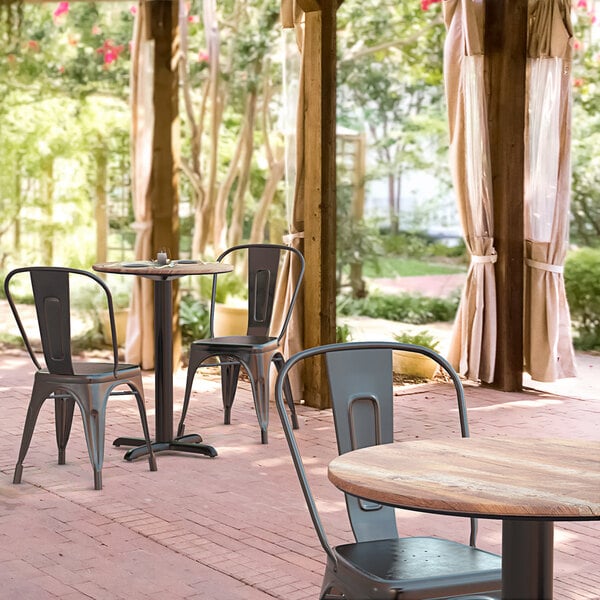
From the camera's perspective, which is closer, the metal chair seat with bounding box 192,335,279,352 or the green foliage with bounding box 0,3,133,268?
the metal chair seat with bounding box 192,335,279,352

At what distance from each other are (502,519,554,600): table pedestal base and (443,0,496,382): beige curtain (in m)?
4.78

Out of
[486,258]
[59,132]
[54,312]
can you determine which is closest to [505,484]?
[54,312]

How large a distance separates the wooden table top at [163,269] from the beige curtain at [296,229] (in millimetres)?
1029

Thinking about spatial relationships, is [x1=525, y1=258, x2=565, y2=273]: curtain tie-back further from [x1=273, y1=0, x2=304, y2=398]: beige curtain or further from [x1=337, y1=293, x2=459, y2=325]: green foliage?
[x1=337, y1=293, x2=459, y2=325]: green foliage

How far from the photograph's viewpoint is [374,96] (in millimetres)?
10102

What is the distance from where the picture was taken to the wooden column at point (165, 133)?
7.20 m

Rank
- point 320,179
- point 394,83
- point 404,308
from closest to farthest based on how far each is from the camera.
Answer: point 320,179 < point 404,308 < point 394,83

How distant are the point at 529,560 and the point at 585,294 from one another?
7.00m

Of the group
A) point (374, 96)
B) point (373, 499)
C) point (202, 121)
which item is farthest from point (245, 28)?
point (373, 499)

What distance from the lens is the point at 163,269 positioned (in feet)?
16.1

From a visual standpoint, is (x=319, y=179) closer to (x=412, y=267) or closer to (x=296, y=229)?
(x=296, y=229)

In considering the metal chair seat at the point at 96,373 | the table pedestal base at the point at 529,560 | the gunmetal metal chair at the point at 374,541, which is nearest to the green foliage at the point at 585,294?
the metal chair seat at the point at 96,373

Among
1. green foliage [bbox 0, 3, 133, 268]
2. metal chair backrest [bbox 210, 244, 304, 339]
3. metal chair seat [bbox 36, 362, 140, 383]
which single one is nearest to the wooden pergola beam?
metal chair backrest [bbox 210, 244, 304, 339]

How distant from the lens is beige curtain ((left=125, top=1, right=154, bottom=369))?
23.5 feet
